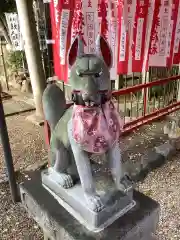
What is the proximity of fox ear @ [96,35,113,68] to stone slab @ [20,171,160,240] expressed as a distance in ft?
2.64

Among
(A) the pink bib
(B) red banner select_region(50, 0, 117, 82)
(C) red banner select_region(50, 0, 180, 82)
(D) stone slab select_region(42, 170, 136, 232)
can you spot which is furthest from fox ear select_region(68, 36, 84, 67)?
(B) red banner select_region(50, 0, 117, 82)

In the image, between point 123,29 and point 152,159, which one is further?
point 152,159

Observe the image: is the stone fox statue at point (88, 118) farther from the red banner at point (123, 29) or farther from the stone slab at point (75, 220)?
the red banner at point (123, 29)

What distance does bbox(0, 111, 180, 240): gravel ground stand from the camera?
2412 mm

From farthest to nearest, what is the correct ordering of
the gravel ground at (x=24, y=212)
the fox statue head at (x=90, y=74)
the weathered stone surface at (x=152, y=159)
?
the weathered stone surface at (x=152, y=159) < the gravel ground at (x=24, y=212) < the fox statue head at (x=90, y=74)

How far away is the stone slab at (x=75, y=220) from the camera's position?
49.0 inches

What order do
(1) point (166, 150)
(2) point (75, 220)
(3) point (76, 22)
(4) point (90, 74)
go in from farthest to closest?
(1) point (166, 150), (3) point (76, 22), (2) point (75, 220), (4) point (90, 74)

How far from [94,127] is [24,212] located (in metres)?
1.99

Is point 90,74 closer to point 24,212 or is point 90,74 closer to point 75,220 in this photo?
point 75,220

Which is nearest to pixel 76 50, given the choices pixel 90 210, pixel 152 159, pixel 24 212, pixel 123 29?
pixel 90 210

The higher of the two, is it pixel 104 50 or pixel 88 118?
pixel 104 50

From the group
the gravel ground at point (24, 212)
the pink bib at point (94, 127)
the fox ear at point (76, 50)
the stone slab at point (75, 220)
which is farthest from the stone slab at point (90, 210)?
the gravel ground at point (24, 212)

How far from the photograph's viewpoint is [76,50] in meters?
1.13

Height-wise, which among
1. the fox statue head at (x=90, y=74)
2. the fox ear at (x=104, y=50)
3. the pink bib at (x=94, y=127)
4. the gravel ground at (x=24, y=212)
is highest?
the fox ear at (x=104, y=50)
